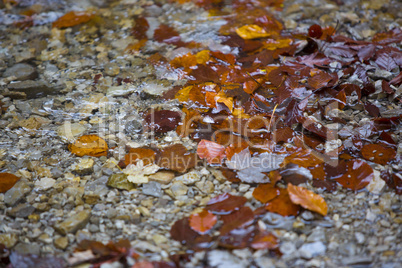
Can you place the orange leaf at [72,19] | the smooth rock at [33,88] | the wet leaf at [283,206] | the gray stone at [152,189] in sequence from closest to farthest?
1. the wet leaf at [283,206]
2. the gray stone at [152,189]
3. the smooth rock at [33,88]
4. the orange leaf at [72,19]

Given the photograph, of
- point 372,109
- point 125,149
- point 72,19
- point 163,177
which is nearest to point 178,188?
point 163,177

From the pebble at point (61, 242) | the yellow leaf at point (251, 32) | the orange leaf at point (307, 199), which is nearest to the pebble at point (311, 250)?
the orange leaf at point (307, 199)

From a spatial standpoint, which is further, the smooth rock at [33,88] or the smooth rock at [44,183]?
the smooth rock at [33,88]

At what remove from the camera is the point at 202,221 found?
→ 111cm

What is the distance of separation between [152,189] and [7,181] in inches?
20.6

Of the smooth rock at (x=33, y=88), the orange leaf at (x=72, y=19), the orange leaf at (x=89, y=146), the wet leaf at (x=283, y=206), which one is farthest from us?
the orange leaf at (x=72, y=19)

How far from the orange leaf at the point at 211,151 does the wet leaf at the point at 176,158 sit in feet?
0.11

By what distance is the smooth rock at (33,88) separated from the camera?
5.42 ft

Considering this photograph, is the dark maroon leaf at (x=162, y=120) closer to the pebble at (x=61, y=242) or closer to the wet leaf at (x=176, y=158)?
the wet leaf at (x=176, y=158)

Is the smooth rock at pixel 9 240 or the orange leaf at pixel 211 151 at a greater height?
the orange leaf at pixel 211 151

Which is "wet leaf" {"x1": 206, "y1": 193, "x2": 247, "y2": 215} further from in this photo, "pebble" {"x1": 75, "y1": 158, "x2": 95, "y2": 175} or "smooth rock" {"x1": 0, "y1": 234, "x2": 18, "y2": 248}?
"smooth rock" {"x1": 0, "y1": 234, "x2": 18, "y2": 248}

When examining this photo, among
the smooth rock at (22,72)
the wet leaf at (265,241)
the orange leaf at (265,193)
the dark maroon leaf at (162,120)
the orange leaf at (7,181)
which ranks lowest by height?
the wet leaf at (265,241)

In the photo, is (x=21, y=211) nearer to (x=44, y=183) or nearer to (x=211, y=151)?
(x=44, y=183)

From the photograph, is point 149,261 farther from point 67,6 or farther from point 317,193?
point 67,6
